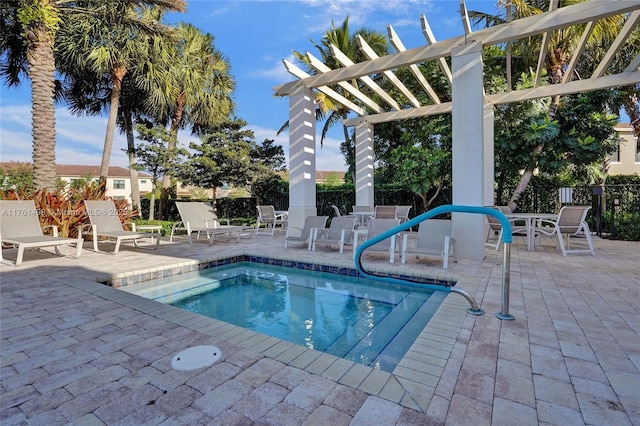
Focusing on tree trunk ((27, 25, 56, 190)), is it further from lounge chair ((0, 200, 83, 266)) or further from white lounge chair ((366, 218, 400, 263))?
white lounge chair ((366, 218, 400, 263))

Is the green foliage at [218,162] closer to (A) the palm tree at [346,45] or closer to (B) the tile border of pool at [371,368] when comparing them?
(A) the palm tree at [346,45]

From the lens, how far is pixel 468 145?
582 cm

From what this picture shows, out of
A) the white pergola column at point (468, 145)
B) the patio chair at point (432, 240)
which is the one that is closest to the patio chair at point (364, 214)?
the white pergola column at point (468, 145)

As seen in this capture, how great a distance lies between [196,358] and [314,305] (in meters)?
2.14

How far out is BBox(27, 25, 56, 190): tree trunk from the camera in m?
8.36

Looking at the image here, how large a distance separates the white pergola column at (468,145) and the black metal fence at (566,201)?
4.82 metres

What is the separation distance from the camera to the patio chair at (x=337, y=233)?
6.43m

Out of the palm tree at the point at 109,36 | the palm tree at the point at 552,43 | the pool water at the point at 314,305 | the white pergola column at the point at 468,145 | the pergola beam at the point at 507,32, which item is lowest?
the pool water at the point at 314,305

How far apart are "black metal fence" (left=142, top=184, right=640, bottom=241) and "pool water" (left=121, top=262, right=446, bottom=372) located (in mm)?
7171

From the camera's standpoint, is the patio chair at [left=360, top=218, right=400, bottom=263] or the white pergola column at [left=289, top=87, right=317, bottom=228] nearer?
the patio chair at [left=360, top=218, right=400, bottom=263]

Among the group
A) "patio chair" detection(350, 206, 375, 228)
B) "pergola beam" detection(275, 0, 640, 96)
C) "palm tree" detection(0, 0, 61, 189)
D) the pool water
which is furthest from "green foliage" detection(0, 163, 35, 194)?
"pergola beam" detection(275, 0, 640, 96)

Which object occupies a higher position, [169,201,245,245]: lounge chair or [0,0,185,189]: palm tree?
[0,0,185,189]: palm tree

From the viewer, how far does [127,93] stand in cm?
1517

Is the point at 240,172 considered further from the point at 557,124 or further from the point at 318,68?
the point at 557,124
